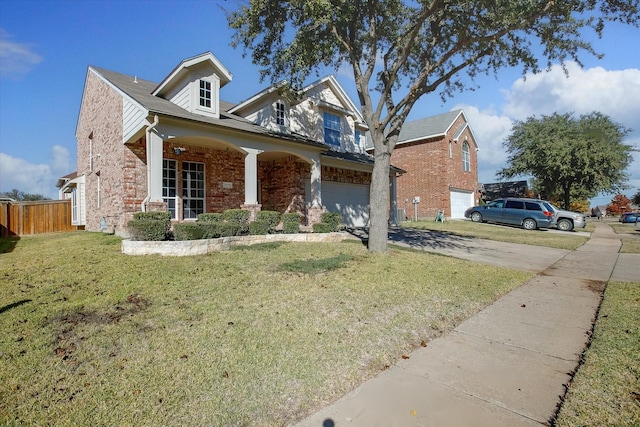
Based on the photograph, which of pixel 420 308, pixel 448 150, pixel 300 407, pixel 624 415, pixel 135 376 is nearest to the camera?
pixel 624 415

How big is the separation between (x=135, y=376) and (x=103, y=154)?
502 inches

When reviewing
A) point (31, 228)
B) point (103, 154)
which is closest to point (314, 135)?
point (103, 154)

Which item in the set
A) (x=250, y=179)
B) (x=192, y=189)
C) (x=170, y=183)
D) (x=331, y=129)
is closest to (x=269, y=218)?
(x=250, y=179)

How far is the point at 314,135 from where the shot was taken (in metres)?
16.4

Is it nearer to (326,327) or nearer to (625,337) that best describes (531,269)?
(625,337)

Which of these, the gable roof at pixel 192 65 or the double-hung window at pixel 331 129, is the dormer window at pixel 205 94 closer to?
the gable roof at pixel 192 65

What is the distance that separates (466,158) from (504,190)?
977 centimetres

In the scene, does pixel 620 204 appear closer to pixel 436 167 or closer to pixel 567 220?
pixel 567 220

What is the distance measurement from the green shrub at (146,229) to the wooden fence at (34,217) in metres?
11.2

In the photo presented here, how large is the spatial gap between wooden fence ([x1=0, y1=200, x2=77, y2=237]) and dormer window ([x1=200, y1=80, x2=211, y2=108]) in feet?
33.9

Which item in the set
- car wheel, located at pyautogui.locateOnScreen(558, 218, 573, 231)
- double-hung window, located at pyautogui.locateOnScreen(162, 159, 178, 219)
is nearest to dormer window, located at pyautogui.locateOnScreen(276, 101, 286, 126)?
double-hung window, located at pyautogui.locateOnScreen(162, 159, 178, 219)

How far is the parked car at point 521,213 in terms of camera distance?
1997 centimetres

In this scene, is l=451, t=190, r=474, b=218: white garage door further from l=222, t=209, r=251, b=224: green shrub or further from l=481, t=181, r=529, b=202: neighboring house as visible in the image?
l=222, t=209, r=251, b=224: green shrub

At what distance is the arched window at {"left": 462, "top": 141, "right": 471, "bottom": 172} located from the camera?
92.1ft
